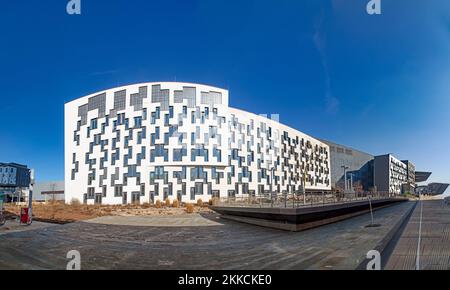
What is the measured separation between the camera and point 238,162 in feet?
178

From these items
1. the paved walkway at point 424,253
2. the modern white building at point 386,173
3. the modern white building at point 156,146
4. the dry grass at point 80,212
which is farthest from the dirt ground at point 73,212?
the modern white building at point 386,173

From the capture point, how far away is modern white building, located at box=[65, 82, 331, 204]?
154 ft

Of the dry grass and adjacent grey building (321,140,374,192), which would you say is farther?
adjacent grey building (321,140,374,192)

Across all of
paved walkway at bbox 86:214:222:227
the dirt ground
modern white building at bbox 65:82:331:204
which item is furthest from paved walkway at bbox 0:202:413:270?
modern white building at bbox 65:82:331:204

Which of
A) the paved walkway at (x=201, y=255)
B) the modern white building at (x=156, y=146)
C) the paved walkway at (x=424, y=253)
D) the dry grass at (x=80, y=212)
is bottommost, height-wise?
the dry grass at (x=80, y=212)

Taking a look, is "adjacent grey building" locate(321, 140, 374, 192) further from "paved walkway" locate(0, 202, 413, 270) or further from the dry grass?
"paved walkway" locate(0, 202, 413, 270)

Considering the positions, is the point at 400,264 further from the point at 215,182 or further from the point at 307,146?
the point at 307,146

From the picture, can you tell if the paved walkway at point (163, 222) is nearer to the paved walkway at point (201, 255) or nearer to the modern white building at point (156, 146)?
the paved walkway at point (201, 255)

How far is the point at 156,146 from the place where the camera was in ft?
155

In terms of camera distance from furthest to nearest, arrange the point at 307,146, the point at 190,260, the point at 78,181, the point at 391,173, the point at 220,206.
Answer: the point at 391,173 → the point at 307,146 → the point at 78,181 → the point at 220,206 → the point at 190,260

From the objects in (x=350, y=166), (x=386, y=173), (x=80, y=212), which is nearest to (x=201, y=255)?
(x=80, y=212)

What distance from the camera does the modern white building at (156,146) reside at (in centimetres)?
4697

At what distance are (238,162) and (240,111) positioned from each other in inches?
396
